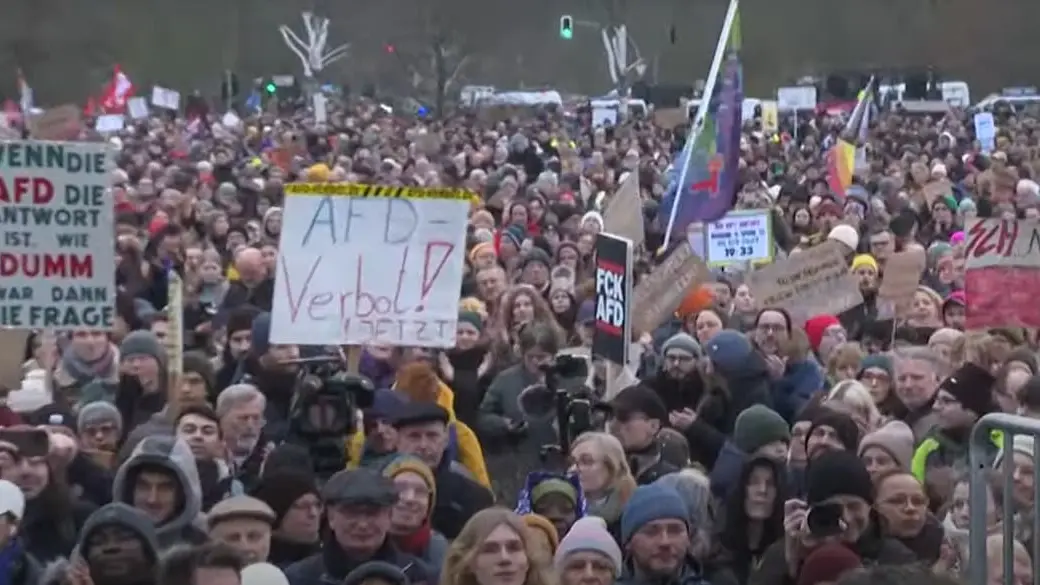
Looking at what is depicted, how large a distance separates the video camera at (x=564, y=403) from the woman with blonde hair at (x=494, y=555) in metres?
1.66

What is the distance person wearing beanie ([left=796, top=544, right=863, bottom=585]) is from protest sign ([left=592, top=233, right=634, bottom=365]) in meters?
2.58

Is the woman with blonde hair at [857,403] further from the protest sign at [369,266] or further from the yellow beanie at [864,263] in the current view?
the yellow beanie at [864,263]

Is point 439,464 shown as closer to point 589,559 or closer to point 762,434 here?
point 762,434

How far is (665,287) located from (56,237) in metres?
3.11

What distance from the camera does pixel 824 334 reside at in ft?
28.6

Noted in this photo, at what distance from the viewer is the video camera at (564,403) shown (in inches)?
257

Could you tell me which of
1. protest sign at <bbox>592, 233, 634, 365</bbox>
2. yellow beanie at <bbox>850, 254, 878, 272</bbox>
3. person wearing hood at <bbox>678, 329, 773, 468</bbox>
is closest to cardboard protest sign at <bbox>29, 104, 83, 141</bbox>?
yellow beanie at <bbox>850, 254, 878, 272</bbox>

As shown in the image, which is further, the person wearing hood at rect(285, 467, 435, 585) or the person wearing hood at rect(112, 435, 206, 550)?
the person wearing hood at rect(112, 435, 206, 550)

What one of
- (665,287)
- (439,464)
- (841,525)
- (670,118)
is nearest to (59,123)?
(665,287)

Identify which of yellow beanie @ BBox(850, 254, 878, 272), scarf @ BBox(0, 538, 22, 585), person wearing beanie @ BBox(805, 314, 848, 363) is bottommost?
scarf @ BBox(0, 538, 22, 585)

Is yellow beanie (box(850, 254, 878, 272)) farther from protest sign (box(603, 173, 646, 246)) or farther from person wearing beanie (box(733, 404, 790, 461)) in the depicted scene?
person wearing beanie (box(733, 404, 790, 461))

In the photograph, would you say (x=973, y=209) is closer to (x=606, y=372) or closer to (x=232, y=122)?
(x=606, y=372)

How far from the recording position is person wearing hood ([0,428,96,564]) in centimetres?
537

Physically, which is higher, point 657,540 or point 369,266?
point 369,266
